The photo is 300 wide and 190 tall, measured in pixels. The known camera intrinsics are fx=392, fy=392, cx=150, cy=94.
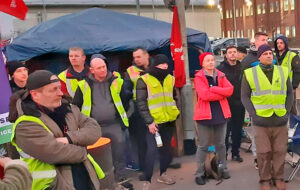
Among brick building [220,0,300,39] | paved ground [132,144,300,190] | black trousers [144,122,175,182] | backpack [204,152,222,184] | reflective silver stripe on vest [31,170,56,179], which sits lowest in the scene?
paved ground [132,144,300,190]

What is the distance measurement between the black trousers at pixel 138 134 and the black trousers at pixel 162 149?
37 cm

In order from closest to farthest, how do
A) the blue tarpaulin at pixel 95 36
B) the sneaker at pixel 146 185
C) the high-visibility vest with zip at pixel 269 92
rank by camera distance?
the high-visibility vest with zip at pixel 269 92, the sneaker at pixel 146 185, the blue tarpaulin at pixel 95 36

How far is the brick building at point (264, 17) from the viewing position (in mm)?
53812

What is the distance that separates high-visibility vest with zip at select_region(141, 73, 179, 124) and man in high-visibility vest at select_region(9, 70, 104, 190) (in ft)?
7.66

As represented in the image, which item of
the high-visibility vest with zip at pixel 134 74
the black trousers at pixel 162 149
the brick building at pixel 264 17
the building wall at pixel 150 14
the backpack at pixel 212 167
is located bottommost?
the backpack at pixel 212 167

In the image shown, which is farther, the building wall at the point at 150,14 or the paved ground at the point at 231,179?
the building wall at the point at 150,14

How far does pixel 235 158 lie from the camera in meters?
6.50

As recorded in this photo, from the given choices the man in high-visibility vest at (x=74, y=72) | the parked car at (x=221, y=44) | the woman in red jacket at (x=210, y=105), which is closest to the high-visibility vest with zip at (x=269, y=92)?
the woman in red jacket at (x=210, y=105)

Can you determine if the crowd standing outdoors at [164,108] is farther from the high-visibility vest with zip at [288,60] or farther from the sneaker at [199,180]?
the high-visibility vest with zip at [288,60]

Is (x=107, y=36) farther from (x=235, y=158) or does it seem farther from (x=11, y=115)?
(x=11, y=115)

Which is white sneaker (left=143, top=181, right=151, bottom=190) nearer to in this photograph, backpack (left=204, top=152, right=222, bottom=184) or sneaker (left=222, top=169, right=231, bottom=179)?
backpack (left=204, top=152, right=222, bottom=184)

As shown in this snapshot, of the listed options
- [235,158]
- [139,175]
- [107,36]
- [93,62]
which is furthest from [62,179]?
[107,36]

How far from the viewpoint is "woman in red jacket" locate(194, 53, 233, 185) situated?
530 centimetres

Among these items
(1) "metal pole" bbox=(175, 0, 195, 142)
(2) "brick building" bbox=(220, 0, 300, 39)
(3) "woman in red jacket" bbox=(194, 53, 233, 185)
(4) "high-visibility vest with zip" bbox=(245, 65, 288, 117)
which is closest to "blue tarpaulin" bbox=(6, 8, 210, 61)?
(1) "metal pole" bbox=(175, 0, 195, 142)
